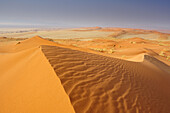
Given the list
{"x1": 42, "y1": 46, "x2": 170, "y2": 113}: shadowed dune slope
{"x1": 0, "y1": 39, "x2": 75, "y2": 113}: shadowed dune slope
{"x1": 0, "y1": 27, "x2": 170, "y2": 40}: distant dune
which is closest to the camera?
{"x1": 0, "y1": 39, "x2": 75, "y2": 113}: shadowed dune slope

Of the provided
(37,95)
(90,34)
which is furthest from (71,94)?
(90,34)

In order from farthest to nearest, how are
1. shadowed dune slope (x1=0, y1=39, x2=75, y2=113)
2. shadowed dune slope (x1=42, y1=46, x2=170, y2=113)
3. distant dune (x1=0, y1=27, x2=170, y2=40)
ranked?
distant dune (x1=0, y1=27, x2=170, y2=40) → shadowed dune slope (x1=42, y1=46, x2=170, y2=113) → shadowed dune slope (x1=0, y1=39, x2=75, y2=113)

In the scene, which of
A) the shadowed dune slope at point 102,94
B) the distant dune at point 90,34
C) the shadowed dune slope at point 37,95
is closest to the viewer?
the shadowed dune slope at point 37,95

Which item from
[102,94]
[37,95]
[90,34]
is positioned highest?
[37,95]

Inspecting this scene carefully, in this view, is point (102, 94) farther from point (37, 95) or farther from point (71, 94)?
point (37, 95)

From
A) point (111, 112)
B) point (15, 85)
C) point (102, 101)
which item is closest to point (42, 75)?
point (15, 85)

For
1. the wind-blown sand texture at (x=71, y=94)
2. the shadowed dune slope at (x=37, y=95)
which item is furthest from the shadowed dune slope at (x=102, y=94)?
the shadowed dune slope at (x=37, y=95)

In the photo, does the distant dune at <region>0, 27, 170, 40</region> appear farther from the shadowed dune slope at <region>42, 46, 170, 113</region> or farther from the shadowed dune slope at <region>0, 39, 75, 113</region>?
the shadowed dune slope at <region>0, 39, 75, 113</region>

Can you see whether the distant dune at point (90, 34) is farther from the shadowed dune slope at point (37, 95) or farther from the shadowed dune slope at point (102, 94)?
the shadowed dune slope at point (37, 95)

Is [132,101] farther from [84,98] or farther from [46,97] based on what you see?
[46,97]

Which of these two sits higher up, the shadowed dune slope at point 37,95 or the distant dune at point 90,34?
the shadowed dune slope at point 37,95

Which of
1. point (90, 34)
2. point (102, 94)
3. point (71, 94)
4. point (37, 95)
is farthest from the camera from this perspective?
point (90, 34)

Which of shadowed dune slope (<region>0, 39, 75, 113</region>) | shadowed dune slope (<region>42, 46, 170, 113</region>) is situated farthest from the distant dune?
shadowed dune slope (<region>0, 39, 75, 113</region>)

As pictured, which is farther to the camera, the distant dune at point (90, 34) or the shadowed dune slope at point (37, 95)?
the distant dune at point (90, 34)
